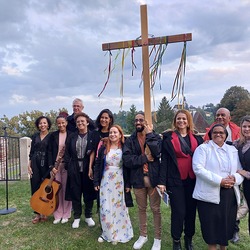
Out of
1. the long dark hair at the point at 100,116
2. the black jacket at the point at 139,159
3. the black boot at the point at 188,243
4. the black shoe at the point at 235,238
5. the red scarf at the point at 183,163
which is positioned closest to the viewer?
the red scarf at the point at 183,163

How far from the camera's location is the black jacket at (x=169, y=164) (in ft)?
10.9

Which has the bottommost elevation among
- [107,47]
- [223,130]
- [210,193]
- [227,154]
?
[210,193]

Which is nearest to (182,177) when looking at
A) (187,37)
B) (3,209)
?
(187,37)

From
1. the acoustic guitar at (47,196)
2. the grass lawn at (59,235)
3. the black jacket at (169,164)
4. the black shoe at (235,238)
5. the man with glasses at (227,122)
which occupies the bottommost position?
the black shoe at (235,238)

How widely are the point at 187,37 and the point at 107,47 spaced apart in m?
1.15

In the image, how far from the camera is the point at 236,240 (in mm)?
4039

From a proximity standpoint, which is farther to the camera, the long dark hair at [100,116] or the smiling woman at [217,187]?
the long dark hair at [100,116]

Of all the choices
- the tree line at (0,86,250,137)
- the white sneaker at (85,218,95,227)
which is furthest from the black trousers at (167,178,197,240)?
the tree line at (0,86,250,137)

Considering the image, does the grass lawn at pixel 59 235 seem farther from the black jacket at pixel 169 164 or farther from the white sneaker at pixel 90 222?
the black jacket at pixel 169 164

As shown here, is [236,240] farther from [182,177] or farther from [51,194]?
[51,194]

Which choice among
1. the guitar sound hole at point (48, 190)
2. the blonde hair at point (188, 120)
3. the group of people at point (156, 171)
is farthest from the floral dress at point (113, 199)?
the guitar sound hole at point (48, 190)

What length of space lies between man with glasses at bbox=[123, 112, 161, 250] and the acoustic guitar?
1.39m

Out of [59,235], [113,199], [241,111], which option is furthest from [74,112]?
[241,111]

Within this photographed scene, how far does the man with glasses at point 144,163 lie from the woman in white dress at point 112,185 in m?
0.20
